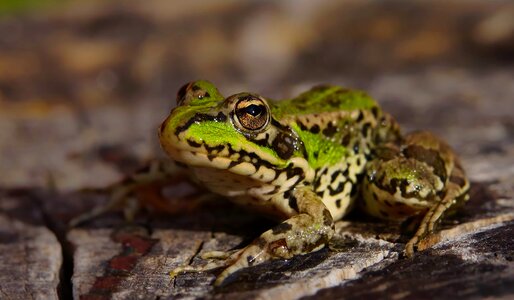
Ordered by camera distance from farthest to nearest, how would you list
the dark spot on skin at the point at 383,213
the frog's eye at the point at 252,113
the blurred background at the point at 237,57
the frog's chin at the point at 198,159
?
the blurred background at the point at 237,57 → the dark spot on skin at the point at 383,213 → the frog's eye at the point at 252,113 → the frog's chin at the point at 198,159

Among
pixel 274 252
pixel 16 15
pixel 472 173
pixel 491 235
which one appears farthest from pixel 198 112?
pixel 16 15

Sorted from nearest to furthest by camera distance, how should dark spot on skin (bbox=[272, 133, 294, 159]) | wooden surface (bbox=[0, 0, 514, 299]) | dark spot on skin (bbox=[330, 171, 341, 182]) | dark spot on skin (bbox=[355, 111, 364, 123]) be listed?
wooden surface (bbox=[0, 0, 514, 299]) < dark spot on skin (bbox=[272, 133, 294, 159]) < dark spot on skin (bbox=[330, 171, 341, 182]) < dark spot on skin (bbox=[355, 111, 364, 123])

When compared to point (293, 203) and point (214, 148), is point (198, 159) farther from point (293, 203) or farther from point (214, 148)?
point (293, 203)

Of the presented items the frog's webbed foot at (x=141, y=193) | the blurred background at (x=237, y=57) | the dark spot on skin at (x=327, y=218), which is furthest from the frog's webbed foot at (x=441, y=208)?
the blurred background at (x=237, y=57)

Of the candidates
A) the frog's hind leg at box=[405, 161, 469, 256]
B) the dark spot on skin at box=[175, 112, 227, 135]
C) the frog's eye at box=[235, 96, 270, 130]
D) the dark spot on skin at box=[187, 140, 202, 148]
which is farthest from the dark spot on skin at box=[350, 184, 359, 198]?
the dark spot on skin at box=[187, 140, 202, 148]

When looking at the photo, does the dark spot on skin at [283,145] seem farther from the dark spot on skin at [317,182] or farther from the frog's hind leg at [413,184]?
the frog's hind leg at [413,184]

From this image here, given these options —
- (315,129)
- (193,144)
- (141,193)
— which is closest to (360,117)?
(315,129)

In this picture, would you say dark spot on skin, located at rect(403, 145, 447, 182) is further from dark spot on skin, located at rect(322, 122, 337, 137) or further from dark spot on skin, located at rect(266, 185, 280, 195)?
dark spot on skin, located at rect(266, 185, 280, 195)
